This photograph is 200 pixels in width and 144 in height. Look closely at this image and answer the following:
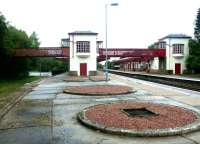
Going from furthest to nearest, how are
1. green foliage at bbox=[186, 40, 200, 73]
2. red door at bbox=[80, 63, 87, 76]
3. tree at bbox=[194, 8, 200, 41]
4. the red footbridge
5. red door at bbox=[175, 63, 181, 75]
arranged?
tree at bbox=[194, 8, 200, 41]
red door at bbox=[175, 63, 181, 75]
green foliage at bbox=[186, 40, 200, 73]
the red footbridge
red door at bbox=[80, 63, 87, 76]

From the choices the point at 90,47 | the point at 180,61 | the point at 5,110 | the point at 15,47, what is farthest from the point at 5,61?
the point at 5,110

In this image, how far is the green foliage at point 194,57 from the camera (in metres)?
61.7

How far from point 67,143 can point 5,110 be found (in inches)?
241

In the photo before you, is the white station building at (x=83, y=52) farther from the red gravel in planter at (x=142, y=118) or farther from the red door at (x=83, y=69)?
the red gravel in planter at (x=142, y=118)

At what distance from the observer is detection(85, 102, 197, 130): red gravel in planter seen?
974 cm

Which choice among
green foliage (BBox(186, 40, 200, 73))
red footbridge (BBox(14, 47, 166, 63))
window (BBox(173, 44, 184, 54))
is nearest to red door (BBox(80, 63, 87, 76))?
red footbridge (BBox(14, 47, 166, 63))

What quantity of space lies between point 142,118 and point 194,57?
2128 inches

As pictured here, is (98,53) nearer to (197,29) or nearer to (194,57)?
(194,57)

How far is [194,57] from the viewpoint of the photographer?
204 ft

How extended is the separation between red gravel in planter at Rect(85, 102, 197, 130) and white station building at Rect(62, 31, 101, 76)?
4525 cm

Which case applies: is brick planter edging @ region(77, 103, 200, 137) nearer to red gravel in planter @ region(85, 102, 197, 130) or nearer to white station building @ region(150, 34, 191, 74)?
red gravel in planter @ region(85, 102, 197, 130)

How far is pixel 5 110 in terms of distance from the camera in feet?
44.5

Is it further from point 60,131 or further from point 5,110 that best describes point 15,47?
point 60,131

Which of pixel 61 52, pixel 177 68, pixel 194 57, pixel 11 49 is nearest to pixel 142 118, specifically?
pixel 11 49
